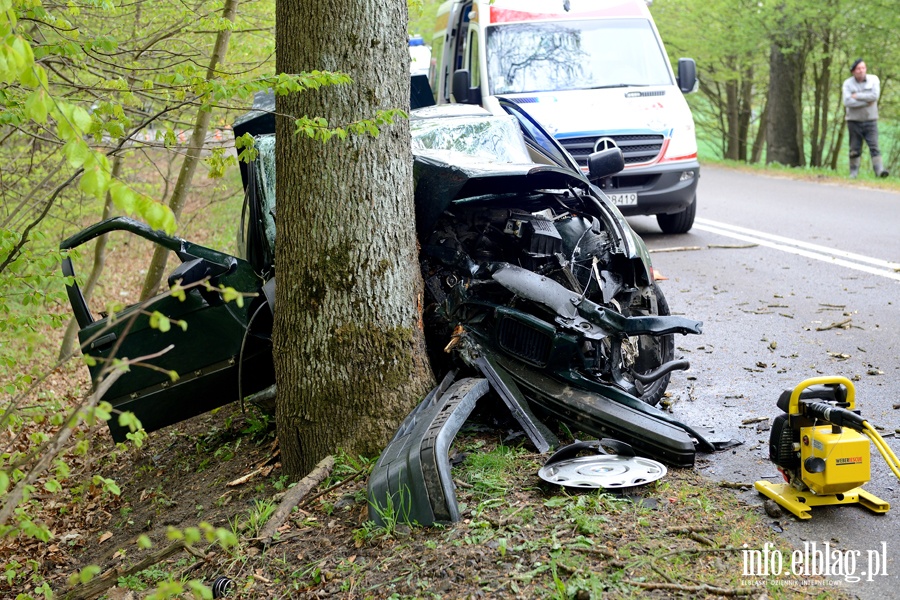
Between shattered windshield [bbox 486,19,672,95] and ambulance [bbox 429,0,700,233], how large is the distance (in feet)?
0.04

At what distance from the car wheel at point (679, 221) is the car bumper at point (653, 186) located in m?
0.59

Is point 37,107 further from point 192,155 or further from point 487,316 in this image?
point 192,155

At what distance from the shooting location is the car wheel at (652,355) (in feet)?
17.2

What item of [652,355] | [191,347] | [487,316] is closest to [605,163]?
[652,355]

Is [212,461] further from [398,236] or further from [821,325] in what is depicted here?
[821,325]

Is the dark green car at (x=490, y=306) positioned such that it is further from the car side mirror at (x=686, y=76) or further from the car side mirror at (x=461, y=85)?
the car side mirror at (x=686, y=76)

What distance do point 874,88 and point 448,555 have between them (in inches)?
571

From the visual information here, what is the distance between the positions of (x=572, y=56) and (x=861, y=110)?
792cm

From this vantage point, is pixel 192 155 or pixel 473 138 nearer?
pixel 473 138

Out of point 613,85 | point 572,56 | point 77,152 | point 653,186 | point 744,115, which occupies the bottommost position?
point 653,186

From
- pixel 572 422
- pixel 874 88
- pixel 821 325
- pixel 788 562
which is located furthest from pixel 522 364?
pixel 874 88

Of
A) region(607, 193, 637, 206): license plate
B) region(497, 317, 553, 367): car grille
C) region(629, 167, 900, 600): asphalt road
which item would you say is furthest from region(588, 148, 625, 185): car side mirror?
region(607, 193, 637, 206): license plate

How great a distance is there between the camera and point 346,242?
14.9 ft

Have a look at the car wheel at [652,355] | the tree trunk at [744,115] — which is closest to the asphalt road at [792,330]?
the car wheel at [652,355]
